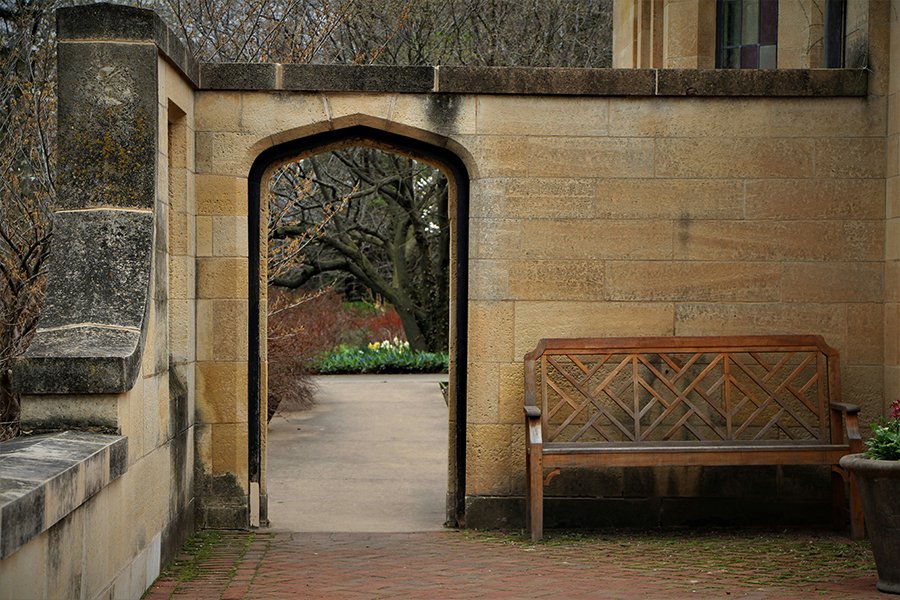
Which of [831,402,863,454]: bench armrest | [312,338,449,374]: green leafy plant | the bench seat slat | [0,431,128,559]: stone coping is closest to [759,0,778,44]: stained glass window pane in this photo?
[831,402,863,454]: bench armrest

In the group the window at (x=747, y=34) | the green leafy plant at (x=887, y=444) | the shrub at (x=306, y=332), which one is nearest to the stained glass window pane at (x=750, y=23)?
the window at (x=747, y=34)

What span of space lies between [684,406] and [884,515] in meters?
2.30

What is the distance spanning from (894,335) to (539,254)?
8.05 ft

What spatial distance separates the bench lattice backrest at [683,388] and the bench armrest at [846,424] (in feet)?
0.21

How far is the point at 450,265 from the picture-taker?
28.6 feet

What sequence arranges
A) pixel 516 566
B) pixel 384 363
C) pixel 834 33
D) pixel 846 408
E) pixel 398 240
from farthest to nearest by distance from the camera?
pixel 398 240, pixel 384 363, pixel 834 33, pixel 846 408, pixel 516 566

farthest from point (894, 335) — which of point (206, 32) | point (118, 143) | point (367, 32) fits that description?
point (367, 32)

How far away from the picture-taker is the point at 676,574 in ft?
23.1

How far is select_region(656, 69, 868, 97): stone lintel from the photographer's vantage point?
860 centimetres

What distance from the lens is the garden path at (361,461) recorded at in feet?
31.2

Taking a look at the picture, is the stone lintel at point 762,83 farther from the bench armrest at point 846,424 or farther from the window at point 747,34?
the window at point 747,34

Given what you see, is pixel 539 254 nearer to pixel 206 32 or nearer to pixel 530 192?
pixel 530 192

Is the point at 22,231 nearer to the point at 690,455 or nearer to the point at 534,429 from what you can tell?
the point at 534,429

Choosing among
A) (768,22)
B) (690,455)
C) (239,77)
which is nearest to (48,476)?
(239,77)
